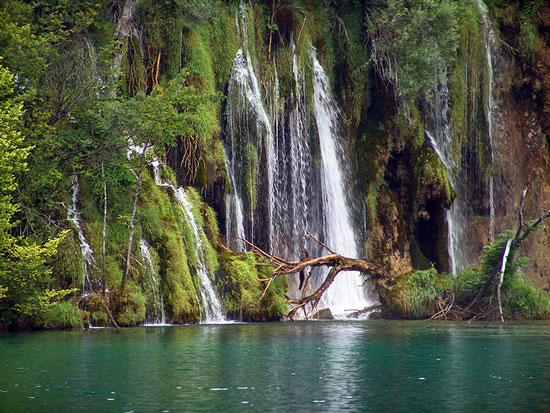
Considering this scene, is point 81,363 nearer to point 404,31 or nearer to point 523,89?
point 404,31

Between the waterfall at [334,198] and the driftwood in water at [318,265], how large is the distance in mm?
4579

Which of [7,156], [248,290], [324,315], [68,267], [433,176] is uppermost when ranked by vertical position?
[433,176]

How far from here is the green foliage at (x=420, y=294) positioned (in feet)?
78.5

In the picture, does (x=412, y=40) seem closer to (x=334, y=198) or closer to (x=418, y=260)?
(x=334, y=198)

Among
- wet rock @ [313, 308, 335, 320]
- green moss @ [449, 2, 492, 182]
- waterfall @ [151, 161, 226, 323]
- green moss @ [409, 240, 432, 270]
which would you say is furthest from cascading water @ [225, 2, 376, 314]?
green moss @ [449, 2, 492, 182]

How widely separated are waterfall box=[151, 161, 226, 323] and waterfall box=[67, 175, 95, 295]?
3.29 metres

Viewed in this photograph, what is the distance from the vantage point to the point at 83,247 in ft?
65.6

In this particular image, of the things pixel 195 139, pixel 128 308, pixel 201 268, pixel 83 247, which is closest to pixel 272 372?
pixel 128 308

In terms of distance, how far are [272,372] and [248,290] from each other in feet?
42.0

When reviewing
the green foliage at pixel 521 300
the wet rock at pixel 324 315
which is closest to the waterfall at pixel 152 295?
the wet rock at pixel 324 315

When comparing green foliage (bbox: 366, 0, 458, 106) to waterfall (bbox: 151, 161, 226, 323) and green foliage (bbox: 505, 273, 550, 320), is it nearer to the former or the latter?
green foliage (bbox: 505, 273, 550, 320)

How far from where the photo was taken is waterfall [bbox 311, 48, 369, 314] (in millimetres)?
30047

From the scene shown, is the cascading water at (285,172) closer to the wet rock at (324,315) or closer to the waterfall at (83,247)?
the wet rock at (324,315)

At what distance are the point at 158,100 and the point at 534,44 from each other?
21.9 meters
